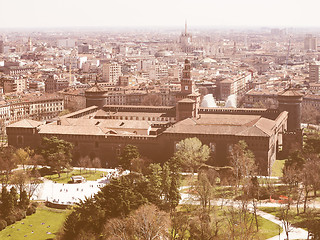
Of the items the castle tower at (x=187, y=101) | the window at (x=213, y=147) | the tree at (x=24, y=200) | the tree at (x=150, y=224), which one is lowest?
the tree at (x=24, y=200)

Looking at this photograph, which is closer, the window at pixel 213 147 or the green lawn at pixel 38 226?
the green lawn at pixel 38 226

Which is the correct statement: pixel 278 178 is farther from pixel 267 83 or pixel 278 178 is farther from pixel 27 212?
pixel 267 83

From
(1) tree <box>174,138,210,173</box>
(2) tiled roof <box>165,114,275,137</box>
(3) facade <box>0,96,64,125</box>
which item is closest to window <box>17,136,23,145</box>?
(2) tiled roof <box>165,114,275,137</box>

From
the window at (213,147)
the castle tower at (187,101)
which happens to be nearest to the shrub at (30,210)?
the window at (213,147)

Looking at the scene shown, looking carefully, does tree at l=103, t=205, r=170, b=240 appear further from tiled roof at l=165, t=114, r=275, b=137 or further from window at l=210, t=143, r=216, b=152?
tiled roof at l=165, t=114, r=275, b=137

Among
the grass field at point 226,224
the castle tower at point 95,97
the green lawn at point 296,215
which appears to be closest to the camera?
the grass field at point 226,224

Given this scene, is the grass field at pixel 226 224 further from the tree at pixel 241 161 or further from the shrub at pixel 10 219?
the shrub at pixel 10 219

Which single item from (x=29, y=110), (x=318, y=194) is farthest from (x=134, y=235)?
(x=29, y=110)
